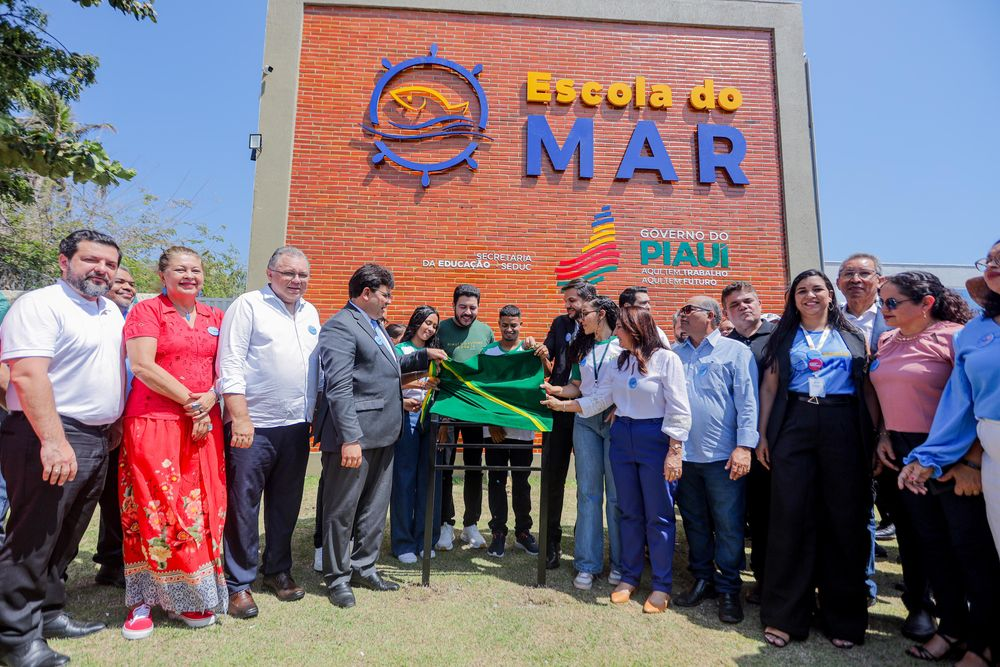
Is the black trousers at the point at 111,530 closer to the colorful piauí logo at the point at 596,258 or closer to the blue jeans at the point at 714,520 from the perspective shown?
the blue jeans at the point at 714,520

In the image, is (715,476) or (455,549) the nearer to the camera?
(715,476)

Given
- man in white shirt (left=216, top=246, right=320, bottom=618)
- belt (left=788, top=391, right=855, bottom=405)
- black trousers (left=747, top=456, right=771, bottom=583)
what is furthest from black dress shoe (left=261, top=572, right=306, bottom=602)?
belt (left=788, top=391, right=855, bottom=405)

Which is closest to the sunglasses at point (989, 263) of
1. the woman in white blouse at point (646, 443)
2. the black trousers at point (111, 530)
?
the woman in white blouse at point (646, 443)

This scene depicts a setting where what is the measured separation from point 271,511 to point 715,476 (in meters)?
2.95

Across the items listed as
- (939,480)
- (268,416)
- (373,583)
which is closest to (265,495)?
(268,416)

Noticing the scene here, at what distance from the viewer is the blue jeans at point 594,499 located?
393 cm

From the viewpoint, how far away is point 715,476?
3.54m

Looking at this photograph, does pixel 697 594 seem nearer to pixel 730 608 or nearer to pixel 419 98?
pixel 730 608

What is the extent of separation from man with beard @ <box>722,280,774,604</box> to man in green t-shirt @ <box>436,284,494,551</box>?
2.14 meters

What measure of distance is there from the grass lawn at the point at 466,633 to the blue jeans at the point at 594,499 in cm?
22

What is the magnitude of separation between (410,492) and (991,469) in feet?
12.3

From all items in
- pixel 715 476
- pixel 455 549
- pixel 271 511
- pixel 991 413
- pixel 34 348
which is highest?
pixel 34 348

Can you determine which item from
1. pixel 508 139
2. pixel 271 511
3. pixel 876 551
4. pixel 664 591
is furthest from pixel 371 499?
pixel 508 139

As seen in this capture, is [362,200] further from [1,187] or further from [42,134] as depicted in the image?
[1,187]
